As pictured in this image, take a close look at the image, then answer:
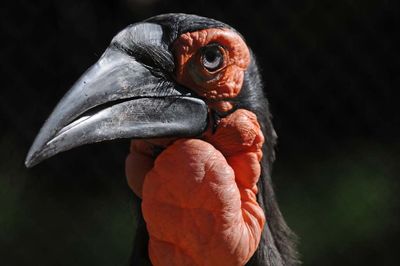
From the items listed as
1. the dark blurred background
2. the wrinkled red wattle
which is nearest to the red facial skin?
the wrinkled red wattle

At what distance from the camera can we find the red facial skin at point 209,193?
1805mm

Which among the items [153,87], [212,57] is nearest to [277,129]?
[212,57]

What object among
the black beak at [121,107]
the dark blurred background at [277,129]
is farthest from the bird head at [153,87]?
the dark blurred background at [277,129]

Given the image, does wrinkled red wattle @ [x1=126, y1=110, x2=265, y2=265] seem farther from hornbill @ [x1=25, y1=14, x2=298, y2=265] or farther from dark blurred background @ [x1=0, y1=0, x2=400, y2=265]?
dark blurred background @ [x1=0, y1=0, x2=400, y2=265]

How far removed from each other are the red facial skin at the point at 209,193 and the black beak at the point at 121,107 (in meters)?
0.05

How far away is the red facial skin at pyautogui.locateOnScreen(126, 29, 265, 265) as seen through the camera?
5.92ft

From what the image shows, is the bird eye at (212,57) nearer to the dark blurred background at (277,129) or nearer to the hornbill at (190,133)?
the hornbill at (190,133)

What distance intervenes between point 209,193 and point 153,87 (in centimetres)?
23

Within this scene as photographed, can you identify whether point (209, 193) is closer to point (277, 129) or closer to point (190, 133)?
point (190, 133)

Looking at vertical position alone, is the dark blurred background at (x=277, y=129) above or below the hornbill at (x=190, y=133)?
below

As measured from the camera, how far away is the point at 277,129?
343 centimetres

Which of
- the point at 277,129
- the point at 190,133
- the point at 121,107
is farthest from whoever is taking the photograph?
the point at 277,129

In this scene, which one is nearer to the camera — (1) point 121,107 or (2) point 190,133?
(1) point 121,107

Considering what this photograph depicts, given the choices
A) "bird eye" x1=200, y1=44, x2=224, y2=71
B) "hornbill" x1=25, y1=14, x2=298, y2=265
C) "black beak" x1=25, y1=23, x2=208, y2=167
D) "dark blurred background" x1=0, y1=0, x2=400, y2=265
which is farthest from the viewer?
"dark blurred background" x1=0, y1=0, x2=400, y2=265
